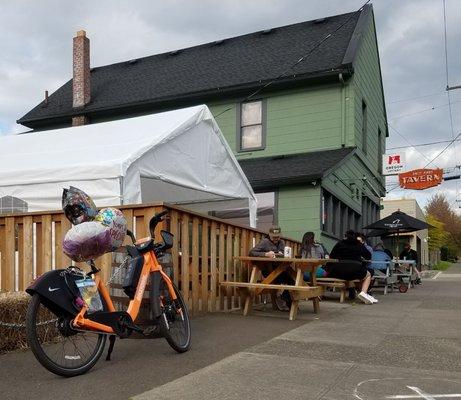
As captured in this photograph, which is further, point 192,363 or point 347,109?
point 347,109

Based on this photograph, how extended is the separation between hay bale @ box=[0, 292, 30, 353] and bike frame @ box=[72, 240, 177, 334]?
38.8 inches

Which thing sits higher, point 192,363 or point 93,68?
point 93,68

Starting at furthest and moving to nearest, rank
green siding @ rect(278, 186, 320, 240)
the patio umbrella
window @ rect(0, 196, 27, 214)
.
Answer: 1. the patio umbrella
2. green siding @ rect(278, 186, 320, 240)
3. window @ rect(0, 196, 27, 214)

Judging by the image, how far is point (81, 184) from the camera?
8039 millimetres

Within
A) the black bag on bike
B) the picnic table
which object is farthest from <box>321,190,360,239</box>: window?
the black bag on bike

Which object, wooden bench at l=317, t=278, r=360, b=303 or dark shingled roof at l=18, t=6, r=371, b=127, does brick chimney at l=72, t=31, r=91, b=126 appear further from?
wooden bench at l=317, t=278, r=360, b=303

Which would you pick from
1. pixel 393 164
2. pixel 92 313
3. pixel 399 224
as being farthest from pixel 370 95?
pixel 92 313

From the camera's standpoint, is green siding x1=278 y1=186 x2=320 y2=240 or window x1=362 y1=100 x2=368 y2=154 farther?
window x1=362 y1=100 x2=368 y2=154

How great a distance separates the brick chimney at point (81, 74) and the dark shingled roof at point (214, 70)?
0.31m

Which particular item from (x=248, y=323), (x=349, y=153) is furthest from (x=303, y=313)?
(x=349, y=153)

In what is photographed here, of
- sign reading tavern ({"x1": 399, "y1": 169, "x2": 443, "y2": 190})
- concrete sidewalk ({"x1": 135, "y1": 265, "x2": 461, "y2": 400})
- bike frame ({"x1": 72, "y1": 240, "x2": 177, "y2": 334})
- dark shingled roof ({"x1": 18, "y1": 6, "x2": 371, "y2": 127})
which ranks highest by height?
dark shingled roof ({"x1": 18, "y1": 6, "x2": 371, "y2": 127})

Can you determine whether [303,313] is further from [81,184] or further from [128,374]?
[128,374]

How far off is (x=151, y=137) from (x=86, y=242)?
435cm

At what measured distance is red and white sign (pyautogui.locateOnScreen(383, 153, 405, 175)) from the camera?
70.7 feet
